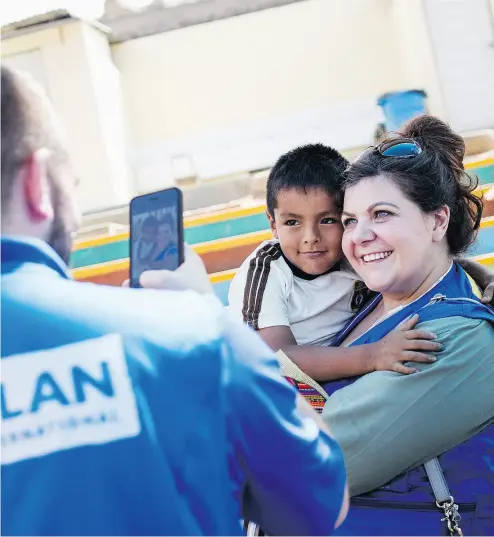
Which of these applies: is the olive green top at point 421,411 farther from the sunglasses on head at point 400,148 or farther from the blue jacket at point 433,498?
the sunglasses on head at point 400,148

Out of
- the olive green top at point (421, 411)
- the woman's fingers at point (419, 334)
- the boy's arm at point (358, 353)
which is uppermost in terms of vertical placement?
the woman's fingers at point (419, 334)

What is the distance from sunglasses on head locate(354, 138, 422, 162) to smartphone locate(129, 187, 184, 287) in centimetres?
81

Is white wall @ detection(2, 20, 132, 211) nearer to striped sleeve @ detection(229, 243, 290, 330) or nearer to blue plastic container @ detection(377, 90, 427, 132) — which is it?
blue plastic container @ detection(377, 90, 427, 132)

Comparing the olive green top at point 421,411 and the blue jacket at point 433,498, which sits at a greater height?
the olive green top at point 421,411

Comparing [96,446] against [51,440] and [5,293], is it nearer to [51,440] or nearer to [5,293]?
[51,440]

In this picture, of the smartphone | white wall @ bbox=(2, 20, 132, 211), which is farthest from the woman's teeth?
white wall @ bbox=(2, 20, 132, 211)

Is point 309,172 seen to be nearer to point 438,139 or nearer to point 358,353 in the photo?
point 438,139

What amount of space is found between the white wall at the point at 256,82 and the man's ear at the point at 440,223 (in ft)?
20.8

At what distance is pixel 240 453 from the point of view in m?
0.95

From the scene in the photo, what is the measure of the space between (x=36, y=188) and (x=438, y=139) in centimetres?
129

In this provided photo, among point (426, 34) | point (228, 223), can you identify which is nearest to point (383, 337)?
point (228, 223)

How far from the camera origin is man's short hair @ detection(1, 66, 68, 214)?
97cm

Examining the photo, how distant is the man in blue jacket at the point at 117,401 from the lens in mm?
876

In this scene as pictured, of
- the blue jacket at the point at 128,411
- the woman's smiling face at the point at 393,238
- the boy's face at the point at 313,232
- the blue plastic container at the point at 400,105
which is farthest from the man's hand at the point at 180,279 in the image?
the blue plastic container at the point at 400,105
